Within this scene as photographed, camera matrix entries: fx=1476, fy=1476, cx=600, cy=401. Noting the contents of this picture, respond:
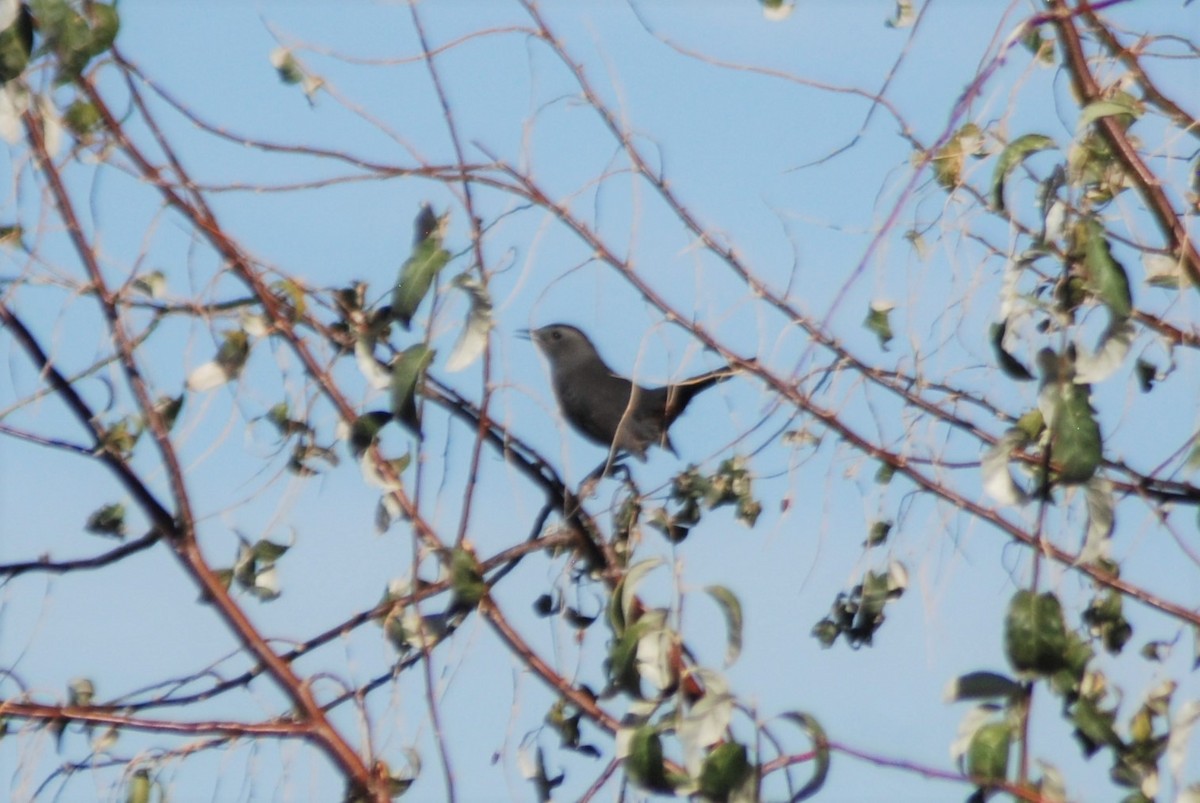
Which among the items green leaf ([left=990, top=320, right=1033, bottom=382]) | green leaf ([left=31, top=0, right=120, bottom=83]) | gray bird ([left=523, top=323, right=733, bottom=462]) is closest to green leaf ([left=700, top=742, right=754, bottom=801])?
green leaf ([left=990, top=320, right=1033, bottom=382])

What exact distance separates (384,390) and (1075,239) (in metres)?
0.98

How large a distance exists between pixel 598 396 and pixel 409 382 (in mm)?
Result: 4413

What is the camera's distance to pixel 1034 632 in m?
1.66

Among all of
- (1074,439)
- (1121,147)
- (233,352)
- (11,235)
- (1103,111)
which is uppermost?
(11,235)

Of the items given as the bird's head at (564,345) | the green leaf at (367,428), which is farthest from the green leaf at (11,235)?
the bird's head at (564,345)

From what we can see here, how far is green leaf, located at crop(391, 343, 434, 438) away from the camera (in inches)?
74.7

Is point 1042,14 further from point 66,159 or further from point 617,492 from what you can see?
point 66,159

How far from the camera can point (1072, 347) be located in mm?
1798

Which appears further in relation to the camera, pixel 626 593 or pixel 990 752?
pixel 626 593

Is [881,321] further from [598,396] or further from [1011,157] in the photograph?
[598,396]

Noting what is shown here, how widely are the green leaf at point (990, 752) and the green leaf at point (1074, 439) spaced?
0.30m

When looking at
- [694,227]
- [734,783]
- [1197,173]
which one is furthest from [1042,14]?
[734,783]

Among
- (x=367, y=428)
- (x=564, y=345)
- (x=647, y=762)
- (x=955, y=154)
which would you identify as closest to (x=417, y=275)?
(x=367, y=428)

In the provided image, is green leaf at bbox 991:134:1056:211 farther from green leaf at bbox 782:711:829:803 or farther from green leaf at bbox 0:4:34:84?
green leaf at bbox 0:4:34:84
